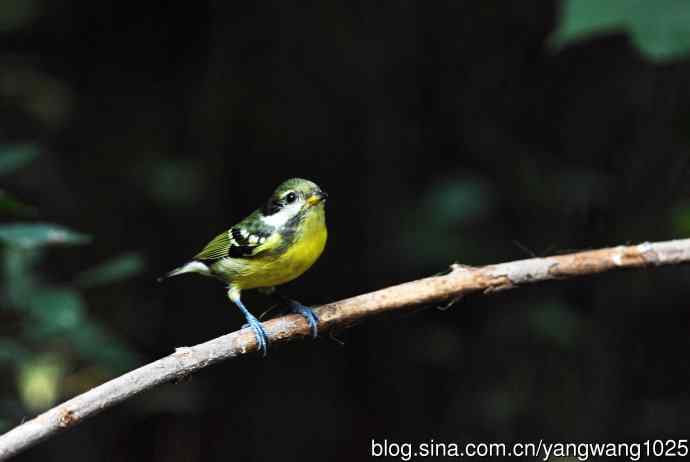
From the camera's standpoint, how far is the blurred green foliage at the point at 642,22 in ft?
10.6

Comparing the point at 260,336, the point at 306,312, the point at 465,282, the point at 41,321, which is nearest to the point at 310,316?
the point at 306,312

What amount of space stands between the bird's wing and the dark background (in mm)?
1812

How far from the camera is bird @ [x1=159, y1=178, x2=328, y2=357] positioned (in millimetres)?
3781

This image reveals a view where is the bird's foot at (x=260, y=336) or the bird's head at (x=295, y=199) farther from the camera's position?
the bird's head at (x=295, y=199)

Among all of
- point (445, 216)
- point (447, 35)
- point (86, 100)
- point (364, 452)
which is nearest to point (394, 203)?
point (445, 216)

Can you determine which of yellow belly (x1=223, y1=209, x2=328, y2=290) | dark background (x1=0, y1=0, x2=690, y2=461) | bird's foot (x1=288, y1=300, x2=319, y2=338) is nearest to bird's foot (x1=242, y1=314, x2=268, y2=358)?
bird's foot (x1=288, y1=300, x2=319, y2=338)

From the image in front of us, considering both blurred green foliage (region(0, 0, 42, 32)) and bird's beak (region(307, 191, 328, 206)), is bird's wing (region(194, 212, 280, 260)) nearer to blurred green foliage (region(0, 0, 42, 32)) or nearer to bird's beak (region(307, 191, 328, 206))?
bird's beak (region(307, 191, 328, 206))

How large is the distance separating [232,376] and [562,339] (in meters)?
2.95

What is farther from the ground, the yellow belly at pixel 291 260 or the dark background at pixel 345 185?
the dark background at pixel 345 185

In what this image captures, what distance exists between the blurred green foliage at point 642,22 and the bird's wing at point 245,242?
1609 mm

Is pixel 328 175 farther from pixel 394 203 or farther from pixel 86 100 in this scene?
pixel 86 100

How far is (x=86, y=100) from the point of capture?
264 inches

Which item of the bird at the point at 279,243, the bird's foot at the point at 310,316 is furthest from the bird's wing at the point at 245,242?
the bird's foot at the point at 310,316

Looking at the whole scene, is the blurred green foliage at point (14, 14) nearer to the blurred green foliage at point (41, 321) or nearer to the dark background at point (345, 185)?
the dark background at point (345, 185)
